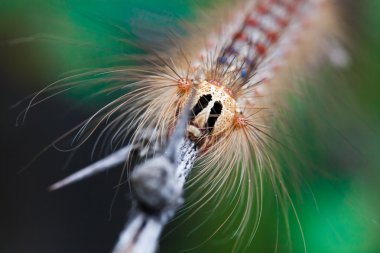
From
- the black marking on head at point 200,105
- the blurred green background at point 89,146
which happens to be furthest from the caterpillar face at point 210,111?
the blurred green background at point 89,146

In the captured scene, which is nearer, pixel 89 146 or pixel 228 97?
pixel 228 97

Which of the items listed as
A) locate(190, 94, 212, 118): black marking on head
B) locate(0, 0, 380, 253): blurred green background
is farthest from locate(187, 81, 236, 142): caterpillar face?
locate(0, 0, 380, 253): blurred green background

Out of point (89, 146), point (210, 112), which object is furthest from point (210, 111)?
point (89, 146)

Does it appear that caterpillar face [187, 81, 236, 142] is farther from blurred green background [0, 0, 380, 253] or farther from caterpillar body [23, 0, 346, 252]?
blurred green background [0, 0, 380, 253]

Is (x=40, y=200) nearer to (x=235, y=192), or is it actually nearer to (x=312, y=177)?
(x=235, y=192)

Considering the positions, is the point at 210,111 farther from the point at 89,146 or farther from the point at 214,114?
the point at 89,146

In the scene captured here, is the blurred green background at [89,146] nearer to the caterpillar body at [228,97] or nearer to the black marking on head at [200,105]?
the caterpillar body at [228,97]

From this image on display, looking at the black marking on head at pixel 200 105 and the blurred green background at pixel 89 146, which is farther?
the blurred green background at pixel 89 146
